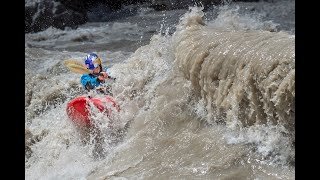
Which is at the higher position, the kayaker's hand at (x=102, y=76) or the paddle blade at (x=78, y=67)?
the paddle blade at (x=78, y=67)

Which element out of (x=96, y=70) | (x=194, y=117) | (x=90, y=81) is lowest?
(x=194, y=117)

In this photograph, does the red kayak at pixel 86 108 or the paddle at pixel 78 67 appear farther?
the paddle at pixel 78 67

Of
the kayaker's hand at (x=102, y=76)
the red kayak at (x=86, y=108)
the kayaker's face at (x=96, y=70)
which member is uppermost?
the kayaker's face at (x=96, y=70)

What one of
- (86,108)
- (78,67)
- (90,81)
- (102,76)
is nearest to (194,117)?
(86,108)

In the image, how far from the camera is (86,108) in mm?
4477

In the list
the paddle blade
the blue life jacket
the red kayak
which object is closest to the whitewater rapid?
the red kayak

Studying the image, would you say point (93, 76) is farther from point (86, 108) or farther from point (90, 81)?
point (86, 108)

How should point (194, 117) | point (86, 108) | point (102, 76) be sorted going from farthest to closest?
1. point (102, 76)
2. point (86, 108)
3. point (194, 117)

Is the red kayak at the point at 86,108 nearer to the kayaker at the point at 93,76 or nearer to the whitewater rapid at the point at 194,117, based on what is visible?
the whitewater rapid at the point at 194,117

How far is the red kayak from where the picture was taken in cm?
448

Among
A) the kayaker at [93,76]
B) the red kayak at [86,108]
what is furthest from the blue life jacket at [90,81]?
the red kayak at [86,108]

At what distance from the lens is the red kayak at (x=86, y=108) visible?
448cm

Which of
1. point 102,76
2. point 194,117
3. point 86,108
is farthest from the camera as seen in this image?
point 102,76
